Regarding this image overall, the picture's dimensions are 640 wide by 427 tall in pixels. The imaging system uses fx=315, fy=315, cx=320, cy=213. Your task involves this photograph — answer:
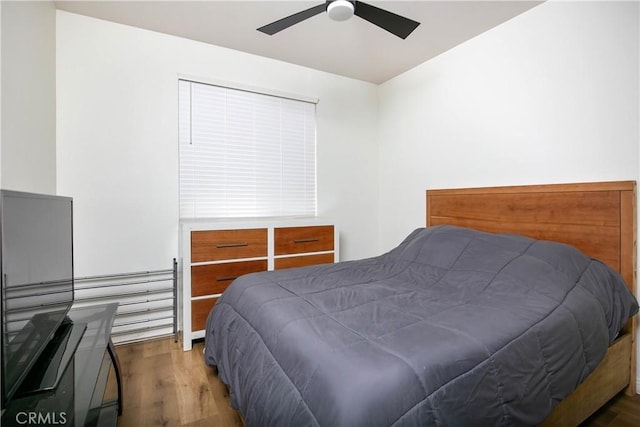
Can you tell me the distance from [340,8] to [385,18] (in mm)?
279

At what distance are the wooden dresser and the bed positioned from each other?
1.64 ft


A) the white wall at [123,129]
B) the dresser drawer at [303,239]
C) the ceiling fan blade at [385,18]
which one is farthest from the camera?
the dresser drawer at [303,239]

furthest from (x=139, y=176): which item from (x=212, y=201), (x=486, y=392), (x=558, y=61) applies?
(x=558, y=61)

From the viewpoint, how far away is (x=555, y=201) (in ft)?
6.73

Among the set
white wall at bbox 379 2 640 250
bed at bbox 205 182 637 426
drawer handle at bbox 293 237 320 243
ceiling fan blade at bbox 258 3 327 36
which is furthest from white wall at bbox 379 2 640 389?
ceiling fan blade at bbox 258 3 327 36

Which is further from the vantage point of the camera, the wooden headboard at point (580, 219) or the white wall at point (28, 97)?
the wooden headboard at point (580, 219)

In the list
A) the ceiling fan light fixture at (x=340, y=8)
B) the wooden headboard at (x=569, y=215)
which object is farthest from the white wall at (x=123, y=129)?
the wooden headboard at (x=569, y=215)

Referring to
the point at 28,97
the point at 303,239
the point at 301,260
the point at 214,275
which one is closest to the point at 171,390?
the point at 214,275

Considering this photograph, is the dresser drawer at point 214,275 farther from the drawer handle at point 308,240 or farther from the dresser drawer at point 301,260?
the drawer handle at point 308,240

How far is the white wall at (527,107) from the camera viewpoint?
5.97 feet

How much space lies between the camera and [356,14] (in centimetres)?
176

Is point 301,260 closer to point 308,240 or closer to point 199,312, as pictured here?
point 308,240

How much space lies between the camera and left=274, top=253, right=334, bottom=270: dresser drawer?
2.65 meters

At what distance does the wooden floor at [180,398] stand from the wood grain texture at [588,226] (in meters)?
0.10
